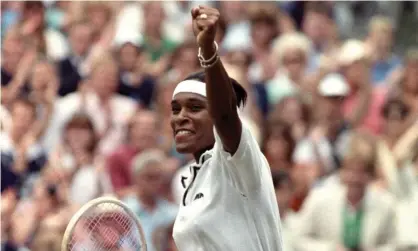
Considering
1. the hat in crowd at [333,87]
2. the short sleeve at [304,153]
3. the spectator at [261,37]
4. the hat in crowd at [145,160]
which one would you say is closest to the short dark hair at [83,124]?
the hat in crowd at [145,160]

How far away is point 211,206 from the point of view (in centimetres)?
588

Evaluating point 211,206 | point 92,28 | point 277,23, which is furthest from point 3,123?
point 211,206

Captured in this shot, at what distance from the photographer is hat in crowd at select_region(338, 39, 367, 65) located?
491 inches

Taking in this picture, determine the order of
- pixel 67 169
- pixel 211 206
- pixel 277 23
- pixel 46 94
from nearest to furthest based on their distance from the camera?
Answer: pixel 211 206
pixel 67 169
pixel 46 94
pixel 277 23

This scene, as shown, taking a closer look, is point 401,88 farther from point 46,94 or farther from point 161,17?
point 46,94

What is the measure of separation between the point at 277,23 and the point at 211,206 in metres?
7.22

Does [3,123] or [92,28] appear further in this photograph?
[92,28]

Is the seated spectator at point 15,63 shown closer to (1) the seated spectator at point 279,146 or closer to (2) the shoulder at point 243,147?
(1) the seated spectator at point 279,146

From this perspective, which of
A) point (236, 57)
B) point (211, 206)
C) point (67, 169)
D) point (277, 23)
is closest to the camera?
point (211, 206)

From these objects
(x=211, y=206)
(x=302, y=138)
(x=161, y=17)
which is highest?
(x=211, y=206)

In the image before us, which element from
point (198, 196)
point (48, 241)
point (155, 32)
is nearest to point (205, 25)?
point (198, 196)

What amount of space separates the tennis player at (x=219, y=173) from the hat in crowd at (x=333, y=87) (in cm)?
586

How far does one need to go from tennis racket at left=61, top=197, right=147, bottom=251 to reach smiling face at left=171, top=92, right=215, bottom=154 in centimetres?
55

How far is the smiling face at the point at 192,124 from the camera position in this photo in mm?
6020
